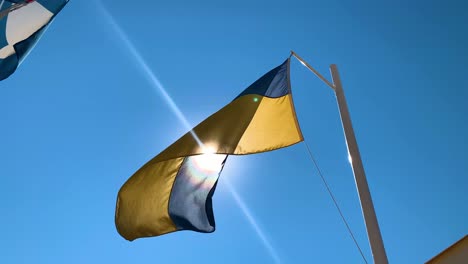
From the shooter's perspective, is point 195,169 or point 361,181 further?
point 195,169

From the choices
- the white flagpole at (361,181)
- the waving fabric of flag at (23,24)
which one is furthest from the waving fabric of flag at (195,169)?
the waving fabric of flag at (23,24)

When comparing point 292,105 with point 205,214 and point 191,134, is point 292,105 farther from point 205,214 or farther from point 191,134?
point 205,214

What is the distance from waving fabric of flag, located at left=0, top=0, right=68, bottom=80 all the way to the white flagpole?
7706 millimetres

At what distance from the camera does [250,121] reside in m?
7.13

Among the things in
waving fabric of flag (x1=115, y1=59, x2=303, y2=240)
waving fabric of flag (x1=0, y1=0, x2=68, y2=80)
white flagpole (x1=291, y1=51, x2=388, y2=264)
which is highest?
waving fabric of flag (x1=0, y1=0, x2=68, y2=80)

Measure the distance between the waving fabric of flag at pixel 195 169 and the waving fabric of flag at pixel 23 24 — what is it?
221 inches

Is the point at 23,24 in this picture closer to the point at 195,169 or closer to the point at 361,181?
the point at 195,169

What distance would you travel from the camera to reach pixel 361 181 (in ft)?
18.0

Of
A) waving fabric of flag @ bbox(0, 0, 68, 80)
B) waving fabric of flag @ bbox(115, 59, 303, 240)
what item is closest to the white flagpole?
waving fabric of flag @ bbox(115, 59, 303, 240)

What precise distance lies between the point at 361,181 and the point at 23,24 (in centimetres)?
945

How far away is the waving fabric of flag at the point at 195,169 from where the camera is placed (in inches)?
258

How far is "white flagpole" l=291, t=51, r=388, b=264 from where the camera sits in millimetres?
4867

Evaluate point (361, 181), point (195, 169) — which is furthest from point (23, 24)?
point (361, 181)

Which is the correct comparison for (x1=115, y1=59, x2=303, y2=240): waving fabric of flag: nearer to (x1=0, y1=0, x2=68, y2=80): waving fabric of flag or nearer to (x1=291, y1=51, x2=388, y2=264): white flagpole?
(x1=291, y1=51, x2=388, y2=264): white flagpole
